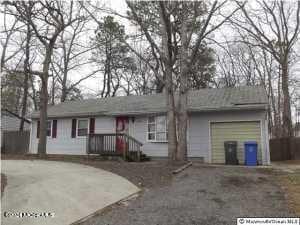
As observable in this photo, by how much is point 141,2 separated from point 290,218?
11.5 metres

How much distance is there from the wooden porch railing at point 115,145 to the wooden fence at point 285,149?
980cm

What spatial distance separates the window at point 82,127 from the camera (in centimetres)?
1753

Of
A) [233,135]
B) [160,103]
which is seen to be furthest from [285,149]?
[160,103]

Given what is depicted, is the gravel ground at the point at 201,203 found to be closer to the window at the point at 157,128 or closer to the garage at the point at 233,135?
the garage at the point at 233,135

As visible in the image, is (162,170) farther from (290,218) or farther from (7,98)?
(7,98)

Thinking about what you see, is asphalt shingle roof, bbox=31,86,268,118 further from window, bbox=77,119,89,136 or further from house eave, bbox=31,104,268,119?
window, bbox=77,119,89,136

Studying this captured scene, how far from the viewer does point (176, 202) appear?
6.44 meters

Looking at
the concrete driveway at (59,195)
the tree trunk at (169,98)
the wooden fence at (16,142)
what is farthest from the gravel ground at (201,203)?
the wooden fence at (16,142)

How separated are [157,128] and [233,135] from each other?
3948 millimetres

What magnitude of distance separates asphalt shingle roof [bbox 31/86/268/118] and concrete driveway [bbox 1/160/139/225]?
6.85 meters

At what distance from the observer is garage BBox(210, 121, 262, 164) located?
527 inches

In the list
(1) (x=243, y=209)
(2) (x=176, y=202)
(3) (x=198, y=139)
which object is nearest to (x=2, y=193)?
(2) (x=176, y=202)

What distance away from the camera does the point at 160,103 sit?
16562 millimetres

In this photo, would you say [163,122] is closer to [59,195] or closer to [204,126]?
[204,126]
